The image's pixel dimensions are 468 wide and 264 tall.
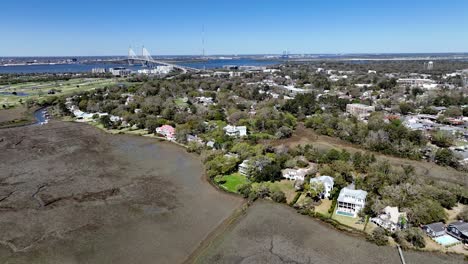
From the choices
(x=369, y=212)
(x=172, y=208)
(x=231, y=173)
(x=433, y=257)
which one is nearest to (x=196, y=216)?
(x=172, y=208)

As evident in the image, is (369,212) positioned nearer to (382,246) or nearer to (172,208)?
(382,246)

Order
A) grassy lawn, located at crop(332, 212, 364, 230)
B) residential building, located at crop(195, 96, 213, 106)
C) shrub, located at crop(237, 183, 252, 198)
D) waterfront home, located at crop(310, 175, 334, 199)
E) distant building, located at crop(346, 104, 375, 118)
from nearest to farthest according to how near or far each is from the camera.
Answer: grassy lawn, located at crop(332, 212, 364, 230) < waterfront home, located at crop(310, 175, 334, 199) < shrub, located at crop(237, 183, 252, 198) < distant building, located at crop(346, 104, 375, 118) < residential building, located at crop(195, 96, 213, 106)

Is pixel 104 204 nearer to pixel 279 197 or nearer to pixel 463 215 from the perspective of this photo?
pixel 279 197

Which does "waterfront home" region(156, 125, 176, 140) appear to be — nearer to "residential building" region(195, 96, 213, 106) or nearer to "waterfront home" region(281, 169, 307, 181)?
"waterfront home" region(281, 169, 307, 181)

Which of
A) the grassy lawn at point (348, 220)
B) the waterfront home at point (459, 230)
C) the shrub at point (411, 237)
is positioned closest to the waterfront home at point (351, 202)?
the grassy lawn at point (348, 220)

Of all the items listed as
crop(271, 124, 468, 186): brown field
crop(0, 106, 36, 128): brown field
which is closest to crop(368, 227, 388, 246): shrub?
crop(271, 124, 468, 186): brown field

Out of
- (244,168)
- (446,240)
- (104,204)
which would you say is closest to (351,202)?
(446,240)
